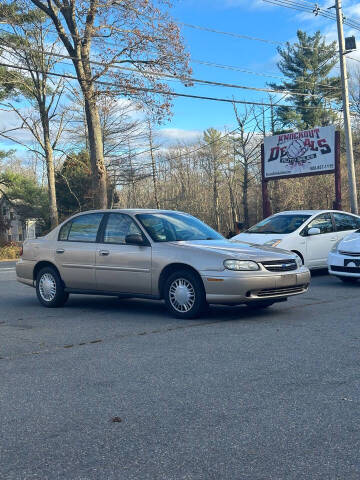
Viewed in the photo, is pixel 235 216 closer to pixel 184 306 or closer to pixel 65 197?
pixel 65 197

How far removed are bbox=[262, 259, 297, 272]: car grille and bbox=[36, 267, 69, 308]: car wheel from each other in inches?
134

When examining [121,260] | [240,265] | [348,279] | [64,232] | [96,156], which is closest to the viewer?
[240,265]

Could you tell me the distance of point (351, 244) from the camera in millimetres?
11648

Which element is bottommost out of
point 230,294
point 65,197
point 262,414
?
point 262,414

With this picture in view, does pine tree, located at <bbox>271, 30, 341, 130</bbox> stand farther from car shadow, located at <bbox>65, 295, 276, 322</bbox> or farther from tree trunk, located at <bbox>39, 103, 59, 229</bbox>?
car shadow, located at <bbox>65, 295, 276, 322</bbox>

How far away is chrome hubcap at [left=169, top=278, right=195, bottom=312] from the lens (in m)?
7.97

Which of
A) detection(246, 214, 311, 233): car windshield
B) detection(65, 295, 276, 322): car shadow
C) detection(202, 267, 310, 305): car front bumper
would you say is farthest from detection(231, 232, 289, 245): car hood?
detection(202, 267, 310, 305): car front bumper

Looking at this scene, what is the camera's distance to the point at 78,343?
21.7 feet

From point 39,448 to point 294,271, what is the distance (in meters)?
5.40

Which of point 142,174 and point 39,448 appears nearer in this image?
point 39,448

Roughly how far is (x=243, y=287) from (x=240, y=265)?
31 cm

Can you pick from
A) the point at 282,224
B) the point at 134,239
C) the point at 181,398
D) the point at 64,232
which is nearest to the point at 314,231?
the point at 282,224

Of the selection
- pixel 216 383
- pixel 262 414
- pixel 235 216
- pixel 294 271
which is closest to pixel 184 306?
pixel 294 271

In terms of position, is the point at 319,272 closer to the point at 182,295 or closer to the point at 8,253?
the point at 182,295
